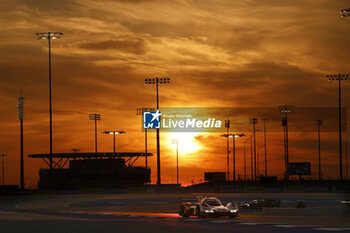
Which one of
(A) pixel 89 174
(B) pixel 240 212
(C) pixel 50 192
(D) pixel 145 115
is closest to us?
(B) pixel 240 212

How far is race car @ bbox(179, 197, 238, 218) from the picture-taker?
3925cm

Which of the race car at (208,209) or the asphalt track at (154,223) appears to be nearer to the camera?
→ the asphalt track at (154,223)

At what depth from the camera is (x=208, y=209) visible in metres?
39.5

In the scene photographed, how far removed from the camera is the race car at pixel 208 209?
129 ft

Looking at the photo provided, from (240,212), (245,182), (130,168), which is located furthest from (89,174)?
(240,212)

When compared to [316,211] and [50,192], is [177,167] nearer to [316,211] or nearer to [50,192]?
[50,192]

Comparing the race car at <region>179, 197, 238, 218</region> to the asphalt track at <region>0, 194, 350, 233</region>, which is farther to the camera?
the race car at <region>179, 197, 238, 218</region>

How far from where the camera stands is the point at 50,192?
98.8 m

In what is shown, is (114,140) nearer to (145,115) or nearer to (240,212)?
(145,115)

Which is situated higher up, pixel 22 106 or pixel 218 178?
pixel 22 106

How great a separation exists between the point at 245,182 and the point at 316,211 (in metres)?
117

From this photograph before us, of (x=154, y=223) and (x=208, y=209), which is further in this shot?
(x=208, y=209)

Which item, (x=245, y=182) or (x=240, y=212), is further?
(x=245, y=182)

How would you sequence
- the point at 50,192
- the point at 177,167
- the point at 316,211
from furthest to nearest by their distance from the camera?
the point at 177,167 < the point at 50,192 < the point at 316,211
